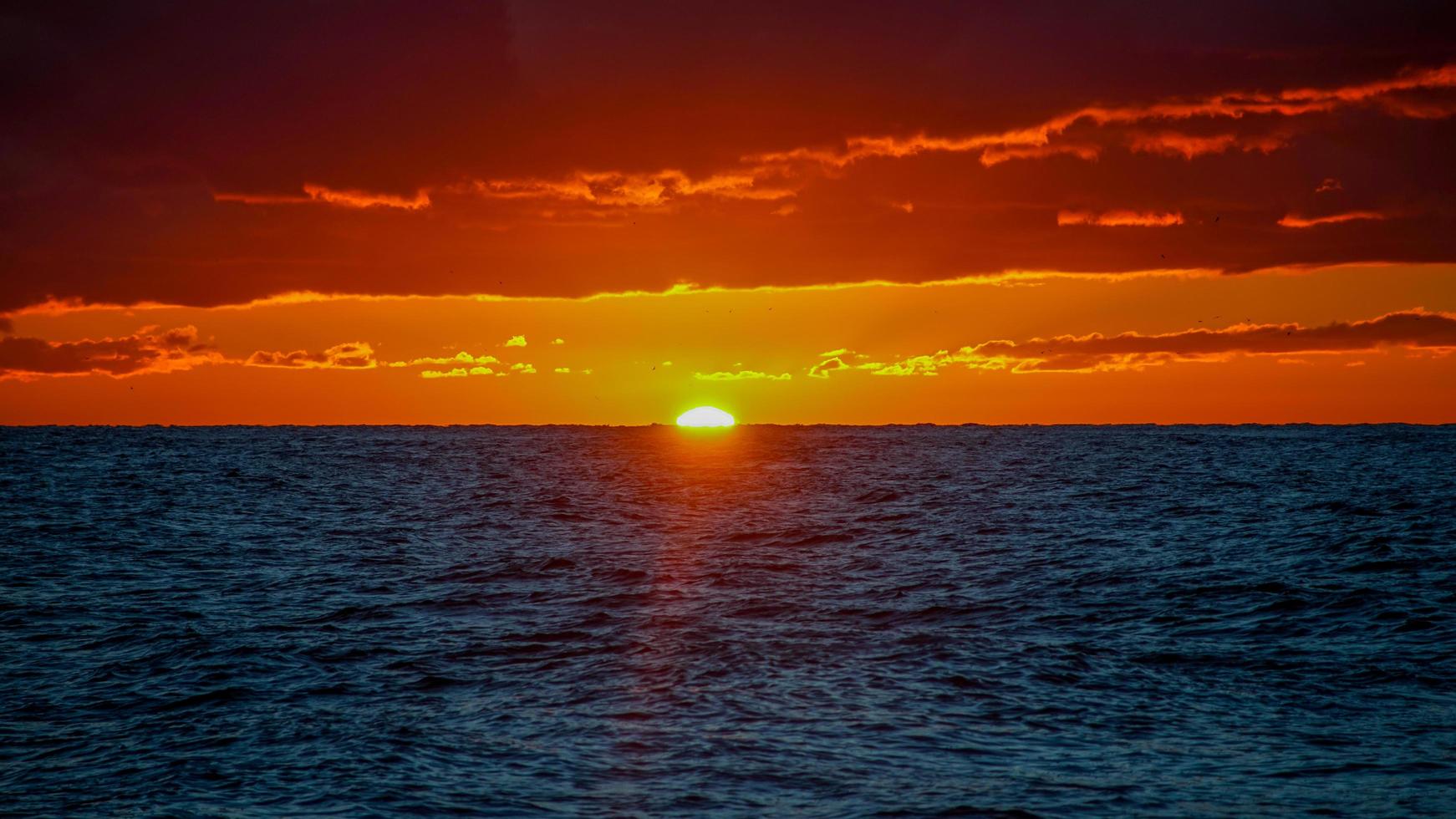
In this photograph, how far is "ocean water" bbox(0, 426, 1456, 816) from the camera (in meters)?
19.4

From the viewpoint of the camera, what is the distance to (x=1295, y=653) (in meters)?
29.3

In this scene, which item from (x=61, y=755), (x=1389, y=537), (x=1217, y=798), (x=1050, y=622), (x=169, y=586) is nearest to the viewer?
(x=1217, y=798)

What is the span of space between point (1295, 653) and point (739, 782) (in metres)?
16.8

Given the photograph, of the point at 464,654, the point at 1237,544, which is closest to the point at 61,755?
the point at 464,654

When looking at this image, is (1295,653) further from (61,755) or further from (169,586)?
(169,586)

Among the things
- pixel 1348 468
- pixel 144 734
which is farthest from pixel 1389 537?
pixel 1348 468

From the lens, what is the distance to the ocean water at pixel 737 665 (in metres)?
19.4

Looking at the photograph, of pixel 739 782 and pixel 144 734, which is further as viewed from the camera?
pixel 144 734

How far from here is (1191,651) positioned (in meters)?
29.7

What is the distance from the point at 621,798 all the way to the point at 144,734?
10.4 m

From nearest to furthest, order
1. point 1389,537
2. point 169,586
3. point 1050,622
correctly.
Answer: point 1050,622
point 169,586
point 1389,537

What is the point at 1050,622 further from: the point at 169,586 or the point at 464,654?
the point at 169,586

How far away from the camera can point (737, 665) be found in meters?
28.3

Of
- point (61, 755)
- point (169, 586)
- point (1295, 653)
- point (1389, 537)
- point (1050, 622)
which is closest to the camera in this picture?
point (61, 755)
